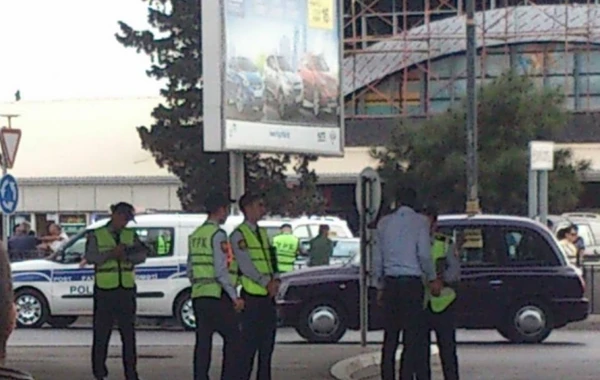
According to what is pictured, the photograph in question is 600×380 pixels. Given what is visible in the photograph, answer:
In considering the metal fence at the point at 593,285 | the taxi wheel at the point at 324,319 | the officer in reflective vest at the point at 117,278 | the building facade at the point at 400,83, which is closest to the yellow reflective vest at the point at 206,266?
the officer in reflective vest at the point at 117,278

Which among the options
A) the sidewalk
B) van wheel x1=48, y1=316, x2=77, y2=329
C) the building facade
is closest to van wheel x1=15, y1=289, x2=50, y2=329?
van wheel x1=48, y1=316, x2=77, y2=329

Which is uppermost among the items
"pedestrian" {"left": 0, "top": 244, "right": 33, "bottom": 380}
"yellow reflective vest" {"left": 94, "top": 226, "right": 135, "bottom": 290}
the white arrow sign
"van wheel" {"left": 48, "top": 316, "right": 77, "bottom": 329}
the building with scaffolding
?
the building with scaffolding

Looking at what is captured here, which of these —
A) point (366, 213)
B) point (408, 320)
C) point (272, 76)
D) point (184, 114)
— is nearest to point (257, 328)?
point (408, 320)

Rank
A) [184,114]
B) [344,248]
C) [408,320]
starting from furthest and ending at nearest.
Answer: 1. [184,114]
2. [344,248]
3. [408,320]

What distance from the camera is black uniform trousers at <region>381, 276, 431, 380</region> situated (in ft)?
43.4

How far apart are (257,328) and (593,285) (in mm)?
15330

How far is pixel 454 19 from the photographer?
56.1 meters

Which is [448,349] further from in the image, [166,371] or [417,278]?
[166,371]

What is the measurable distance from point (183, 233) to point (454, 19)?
33.4 metres

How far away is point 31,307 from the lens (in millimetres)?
25000

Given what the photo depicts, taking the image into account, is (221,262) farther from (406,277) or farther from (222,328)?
(406,277)

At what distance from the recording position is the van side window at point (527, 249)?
818 inches

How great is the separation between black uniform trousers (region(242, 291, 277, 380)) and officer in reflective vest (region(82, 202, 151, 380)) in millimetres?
1713

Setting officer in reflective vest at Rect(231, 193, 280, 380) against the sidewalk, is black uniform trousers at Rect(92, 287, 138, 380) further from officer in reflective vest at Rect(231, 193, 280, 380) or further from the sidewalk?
officer in reflective vest at Rect(231, 193, 280, 380)
